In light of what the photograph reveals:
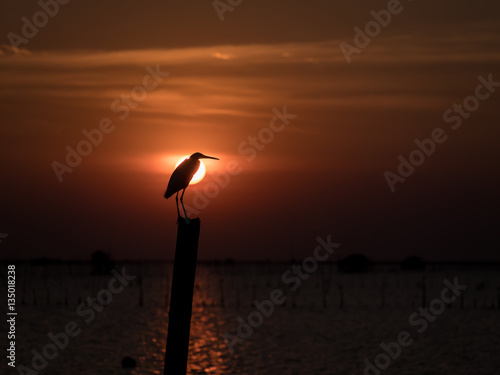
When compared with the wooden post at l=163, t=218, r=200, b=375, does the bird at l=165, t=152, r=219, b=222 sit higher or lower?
higher

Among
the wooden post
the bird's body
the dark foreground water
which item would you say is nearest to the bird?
the bird's body

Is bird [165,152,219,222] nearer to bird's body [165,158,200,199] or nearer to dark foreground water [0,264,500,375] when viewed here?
bird's body [165,158,200,199]

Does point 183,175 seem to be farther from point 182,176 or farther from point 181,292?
point 181,292

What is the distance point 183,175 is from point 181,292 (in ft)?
12.7

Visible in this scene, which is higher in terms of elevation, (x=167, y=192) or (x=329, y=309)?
(x=329, y=309)

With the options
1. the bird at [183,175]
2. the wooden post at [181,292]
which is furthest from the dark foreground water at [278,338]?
the wooden post at [181,292]

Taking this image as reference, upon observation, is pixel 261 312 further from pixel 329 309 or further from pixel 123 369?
pixel 123 369

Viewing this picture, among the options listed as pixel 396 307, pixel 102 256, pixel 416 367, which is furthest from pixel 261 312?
pixel 102 256

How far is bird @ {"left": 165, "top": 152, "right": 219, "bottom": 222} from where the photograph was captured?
1227 centimetres

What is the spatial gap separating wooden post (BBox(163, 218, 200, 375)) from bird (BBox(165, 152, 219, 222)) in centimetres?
309

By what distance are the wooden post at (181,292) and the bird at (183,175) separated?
3.09m

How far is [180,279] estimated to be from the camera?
348 inches

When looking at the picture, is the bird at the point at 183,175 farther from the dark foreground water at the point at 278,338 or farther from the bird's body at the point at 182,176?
the dark foreground water at the point at 278,338

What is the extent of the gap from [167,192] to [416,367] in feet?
68.7
